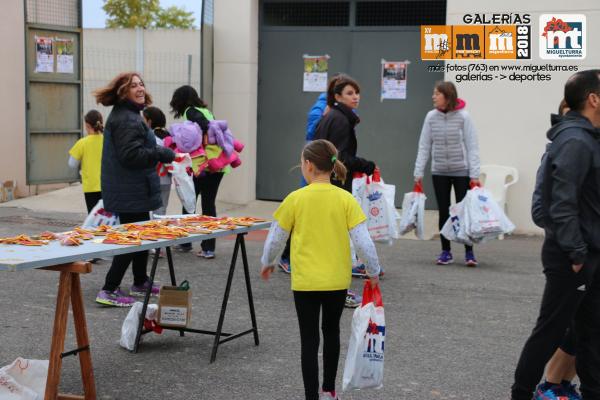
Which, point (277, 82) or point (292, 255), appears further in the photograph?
point (277, 82)

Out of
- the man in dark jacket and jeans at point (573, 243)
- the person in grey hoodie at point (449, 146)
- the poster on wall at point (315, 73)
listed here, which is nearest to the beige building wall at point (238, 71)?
the poster on wall at point (315, 73)

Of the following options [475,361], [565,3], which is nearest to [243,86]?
[565,3]

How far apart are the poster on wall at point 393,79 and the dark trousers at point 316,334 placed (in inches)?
335

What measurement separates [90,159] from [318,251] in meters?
5.11

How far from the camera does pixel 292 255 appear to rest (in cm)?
506

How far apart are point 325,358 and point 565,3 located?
322 inches

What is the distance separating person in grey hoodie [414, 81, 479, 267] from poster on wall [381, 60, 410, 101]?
11.7ft

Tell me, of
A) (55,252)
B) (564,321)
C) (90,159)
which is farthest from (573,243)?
(90,159)

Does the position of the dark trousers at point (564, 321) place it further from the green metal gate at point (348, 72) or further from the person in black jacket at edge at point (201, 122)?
the green metal gate at point (348, 72)

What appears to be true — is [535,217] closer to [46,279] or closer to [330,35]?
[46,279]

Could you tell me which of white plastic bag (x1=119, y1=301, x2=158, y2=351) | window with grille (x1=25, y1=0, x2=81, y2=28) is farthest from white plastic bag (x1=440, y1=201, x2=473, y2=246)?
window with grille (x1=25, y1=0, x2=81, y2=28)

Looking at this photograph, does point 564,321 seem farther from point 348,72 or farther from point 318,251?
point 348,72

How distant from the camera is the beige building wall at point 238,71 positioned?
1346 cm

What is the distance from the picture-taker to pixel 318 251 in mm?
4980
